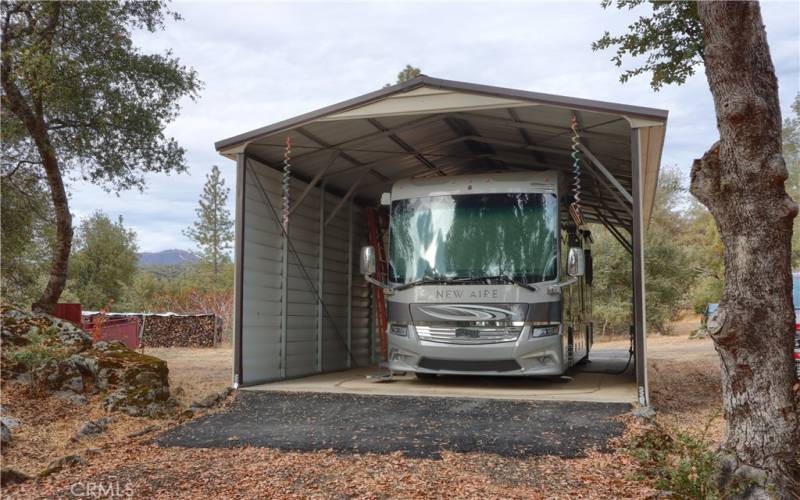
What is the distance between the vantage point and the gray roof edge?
778cm

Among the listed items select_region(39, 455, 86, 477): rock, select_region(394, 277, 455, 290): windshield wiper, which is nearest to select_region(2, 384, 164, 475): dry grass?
select_region(39, 455, 86, 477): rock

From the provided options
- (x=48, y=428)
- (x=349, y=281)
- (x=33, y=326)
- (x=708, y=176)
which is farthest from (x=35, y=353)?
(x=708, y=176)

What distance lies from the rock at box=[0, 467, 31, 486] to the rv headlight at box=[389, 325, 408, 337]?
15.2ft

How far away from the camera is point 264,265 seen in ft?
33.3

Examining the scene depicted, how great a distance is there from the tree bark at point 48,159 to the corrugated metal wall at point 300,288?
4081 mm

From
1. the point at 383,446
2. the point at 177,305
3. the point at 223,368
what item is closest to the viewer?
the point at 383,446

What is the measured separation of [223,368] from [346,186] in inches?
200

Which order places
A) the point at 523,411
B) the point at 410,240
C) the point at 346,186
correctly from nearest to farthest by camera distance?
the point at 523,411 → the point at 410,240 → the point at 346,186

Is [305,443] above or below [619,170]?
below

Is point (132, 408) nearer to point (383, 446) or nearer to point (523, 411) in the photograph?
point (383, 446)

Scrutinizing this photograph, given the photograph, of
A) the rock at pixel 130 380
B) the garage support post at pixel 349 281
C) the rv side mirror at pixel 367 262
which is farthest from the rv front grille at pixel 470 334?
the garage support post at pixel 349 281

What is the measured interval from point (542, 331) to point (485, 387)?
1.13 metres

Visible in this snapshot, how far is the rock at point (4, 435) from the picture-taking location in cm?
661

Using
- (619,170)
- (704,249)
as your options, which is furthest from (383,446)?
(704,249)
